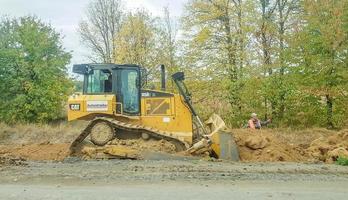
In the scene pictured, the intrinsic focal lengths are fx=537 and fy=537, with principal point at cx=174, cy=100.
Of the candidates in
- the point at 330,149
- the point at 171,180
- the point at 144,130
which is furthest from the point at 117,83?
the point at 330,149

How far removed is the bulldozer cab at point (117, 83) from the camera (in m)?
16.7

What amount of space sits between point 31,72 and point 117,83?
22880mm

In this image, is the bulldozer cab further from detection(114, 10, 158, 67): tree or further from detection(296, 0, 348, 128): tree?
detection(114, 10, 158, 67): tree

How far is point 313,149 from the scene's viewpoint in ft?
56.2

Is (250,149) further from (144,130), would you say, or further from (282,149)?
(144,130)

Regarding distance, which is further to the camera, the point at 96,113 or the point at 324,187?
the point at 96,113

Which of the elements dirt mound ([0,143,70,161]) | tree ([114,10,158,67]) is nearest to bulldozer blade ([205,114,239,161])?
dirt mound ([0,143,70,161])

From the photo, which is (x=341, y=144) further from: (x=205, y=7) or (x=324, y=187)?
(x=205, y=7)

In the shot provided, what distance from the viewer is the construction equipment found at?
645 inches

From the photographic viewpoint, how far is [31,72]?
3800 cm

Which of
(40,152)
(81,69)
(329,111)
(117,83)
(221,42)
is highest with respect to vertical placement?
(221,42)

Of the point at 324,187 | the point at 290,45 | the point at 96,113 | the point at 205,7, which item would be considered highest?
the point at 205,7

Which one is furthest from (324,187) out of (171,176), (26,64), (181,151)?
(26,64)

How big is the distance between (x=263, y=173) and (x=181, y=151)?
13.3 feet
